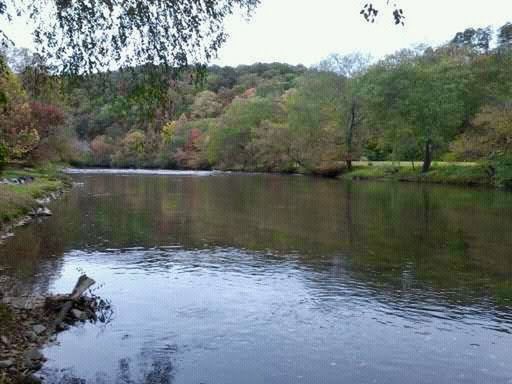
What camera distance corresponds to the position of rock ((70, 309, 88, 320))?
11.5 meters

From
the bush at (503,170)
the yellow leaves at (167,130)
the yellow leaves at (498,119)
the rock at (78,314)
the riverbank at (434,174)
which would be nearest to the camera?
the yellow leaves at (167,130)

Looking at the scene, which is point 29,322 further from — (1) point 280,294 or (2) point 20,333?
(1) point 280,294

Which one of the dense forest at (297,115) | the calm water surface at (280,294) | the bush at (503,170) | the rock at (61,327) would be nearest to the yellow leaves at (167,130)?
the dense forest at (297,115)

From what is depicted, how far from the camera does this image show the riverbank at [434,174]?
179ft

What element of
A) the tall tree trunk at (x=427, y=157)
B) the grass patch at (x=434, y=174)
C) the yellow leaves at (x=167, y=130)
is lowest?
the grass patch at (x=434, y=174)

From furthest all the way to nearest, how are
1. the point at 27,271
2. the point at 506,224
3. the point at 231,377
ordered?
the point at 506,224 < the point at 27,271 < the point at 231,377

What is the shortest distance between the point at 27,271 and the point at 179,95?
8420 mm

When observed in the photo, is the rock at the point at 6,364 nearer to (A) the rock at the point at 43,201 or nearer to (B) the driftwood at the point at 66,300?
(B) the driftwood at the point at 66,300

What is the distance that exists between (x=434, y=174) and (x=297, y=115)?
2409 cm

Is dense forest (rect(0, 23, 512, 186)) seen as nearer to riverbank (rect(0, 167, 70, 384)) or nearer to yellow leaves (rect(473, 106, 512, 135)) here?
yellow leaves (rect(473, 106, 512, 135))

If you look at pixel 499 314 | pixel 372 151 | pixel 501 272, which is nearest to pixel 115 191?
pixel 501 272

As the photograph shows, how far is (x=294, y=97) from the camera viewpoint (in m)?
81.6

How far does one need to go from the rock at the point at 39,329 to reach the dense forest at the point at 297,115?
3.76 metres

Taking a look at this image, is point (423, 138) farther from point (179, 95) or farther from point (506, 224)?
point (179, 95)
